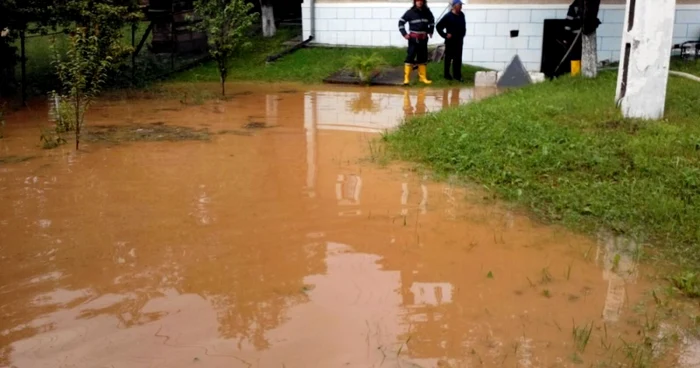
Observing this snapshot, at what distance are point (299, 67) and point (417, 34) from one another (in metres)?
3.08

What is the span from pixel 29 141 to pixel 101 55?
303 cm

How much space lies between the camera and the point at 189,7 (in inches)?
732

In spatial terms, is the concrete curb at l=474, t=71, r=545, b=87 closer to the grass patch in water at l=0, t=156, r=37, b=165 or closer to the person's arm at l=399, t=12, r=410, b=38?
the person's arm at l=399, t=12, r=410, b=38

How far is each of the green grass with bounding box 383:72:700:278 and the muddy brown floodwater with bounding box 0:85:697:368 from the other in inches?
16.3

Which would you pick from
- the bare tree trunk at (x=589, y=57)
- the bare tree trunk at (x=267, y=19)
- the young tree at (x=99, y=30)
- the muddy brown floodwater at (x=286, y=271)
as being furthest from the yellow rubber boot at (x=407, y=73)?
the bare tree trunk at (x=267, y=19)

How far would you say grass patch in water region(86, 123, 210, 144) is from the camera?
9.46 meters

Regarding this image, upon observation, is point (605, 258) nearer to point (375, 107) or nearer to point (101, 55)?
point (375, 107)

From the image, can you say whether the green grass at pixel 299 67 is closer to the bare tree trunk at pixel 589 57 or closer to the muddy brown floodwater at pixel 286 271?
the bare tree trunk at pixel 589 57

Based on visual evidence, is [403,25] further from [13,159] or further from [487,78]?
[13,159]

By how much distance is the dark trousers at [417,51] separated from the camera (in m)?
14.1

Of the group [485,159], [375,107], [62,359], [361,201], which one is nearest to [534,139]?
[485,159]

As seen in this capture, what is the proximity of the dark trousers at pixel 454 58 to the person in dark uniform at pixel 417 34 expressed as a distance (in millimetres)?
504

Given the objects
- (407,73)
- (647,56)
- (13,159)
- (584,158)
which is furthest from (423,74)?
(13,159)

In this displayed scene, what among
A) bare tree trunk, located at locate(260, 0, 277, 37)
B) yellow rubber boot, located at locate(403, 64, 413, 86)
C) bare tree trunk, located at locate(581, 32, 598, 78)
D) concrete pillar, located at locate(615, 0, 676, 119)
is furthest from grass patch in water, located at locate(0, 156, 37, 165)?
bare tree trunk, located at locate(260, 0, 277, 37)
